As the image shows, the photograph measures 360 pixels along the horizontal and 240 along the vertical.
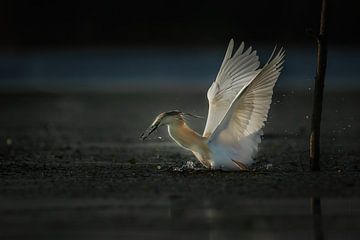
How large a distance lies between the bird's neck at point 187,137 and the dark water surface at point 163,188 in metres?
0.28

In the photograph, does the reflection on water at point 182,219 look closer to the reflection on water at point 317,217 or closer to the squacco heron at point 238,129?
the reflection on water at point 317,217

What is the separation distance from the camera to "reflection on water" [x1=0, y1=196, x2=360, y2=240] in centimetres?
810

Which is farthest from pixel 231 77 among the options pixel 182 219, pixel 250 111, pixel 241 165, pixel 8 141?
pixel 8 141

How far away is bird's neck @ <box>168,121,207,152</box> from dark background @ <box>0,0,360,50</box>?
22913 mm

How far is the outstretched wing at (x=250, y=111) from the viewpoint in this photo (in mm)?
11648

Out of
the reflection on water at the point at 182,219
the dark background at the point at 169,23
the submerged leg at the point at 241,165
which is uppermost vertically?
the dark background at the point at 169,23

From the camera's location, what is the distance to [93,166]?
1255 centimetres

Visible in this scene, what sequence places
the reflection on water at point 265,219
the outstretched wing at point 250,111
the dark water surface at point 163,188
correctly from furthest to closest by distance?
the outstretched wing at point 250,111 → the dark water surface at point 163,188 → the reflection on water at point 265,219

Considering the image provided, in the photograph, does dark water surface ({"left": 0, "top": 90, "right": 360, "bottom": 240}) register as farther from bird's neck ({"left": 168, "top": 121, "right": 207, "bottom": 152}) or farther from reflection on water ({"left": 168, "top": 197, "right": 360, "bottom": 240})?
bird's neck ({"left": 168, "top": 121, "right": 207, "bottom": 152})

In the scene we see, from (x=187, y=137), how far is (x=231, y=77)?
4.21 feet

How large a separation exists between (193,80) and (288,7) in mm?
9271

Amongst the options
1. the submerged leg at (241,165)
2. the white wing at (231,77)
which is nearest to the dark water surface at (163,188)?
the submerged leg at (241,165)

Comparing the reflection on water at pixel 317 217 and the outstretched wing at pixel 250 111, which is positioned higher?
the outstretched wing at pixel 250 111

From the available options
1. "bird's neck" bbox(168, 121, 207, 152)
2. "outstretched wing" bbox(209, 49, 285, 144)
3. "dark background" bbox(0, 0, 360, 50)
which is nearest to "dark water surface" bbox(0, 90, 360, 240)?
"bird's neck" bbox(168, 121, 207, 152)
